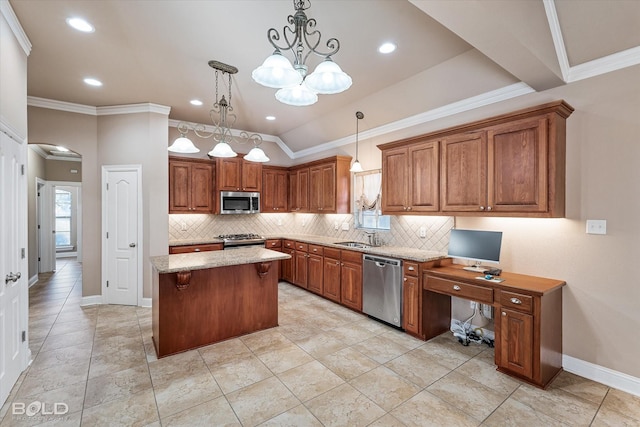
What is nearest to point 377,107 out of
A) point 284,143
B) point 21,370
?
point 284,143

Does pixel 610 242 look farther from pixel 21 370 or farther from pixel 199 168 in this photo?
pixel 199 168

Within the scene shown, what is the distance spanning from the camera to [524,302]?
262 cm

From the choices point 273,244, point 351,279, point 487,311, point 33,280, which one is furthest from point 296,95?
point 33,280

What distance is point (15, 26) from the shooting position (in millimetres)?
2541

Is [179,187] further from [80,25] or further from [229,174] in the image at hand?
[80,25]

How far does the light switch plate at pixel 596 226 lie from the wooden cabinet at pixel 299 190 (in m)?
4.36

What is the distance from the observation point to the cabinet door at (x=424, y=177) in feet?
11.8

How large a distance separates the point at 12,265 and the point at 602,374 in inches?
207

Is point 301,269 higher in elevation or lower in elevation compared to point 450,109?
lower

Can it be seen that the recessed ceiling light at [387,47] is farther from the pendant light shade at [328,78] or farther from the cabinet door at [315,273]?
the cabinet door at [315,273]

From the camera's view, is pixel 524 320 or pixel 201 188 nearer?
pixel 524 320

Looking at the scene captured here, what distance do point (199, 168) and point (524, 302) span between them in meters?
5.29

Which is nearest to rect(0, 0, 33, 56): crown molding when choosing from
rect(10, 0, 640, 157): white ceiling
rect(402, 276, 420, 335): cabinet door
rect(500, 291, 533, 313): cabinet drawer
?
rect(10, 0, 640, 157): white ceiling

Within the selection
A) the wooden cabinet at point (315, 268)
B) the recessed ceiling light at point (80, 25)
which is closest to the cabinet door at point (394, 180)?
the wooden cabinet at point (315, 268)
